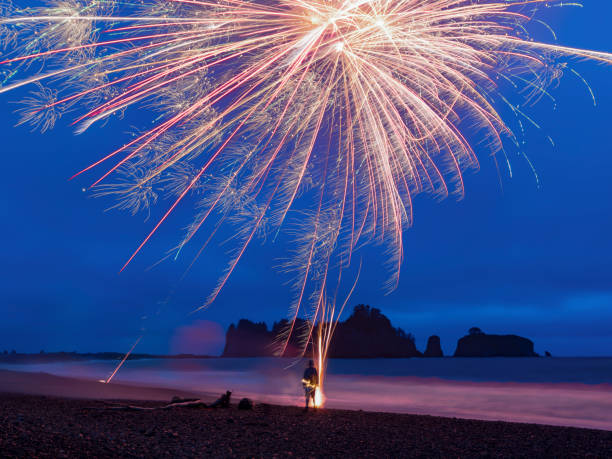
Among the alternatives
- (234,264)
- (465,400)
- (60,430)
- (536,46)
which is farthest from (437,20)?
(465,400)

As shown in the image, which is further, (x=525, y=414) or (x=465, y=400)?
(x=465, y=400)

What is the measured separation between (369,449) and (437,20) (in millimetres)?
8844

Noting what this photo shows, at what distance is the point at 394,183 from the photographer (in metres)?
11.5

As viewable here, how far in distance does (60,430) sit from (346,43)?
898 centimetres

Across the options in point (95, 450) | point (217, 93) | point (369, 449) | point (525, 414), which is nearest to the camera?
point (95, 450)

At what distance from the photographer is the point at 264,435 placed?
459 inches

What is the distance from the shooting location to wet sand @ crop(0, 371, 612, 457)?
833 cm

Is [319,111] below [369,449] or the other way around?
the other way around

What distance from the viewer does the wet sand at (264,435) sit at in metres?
8.33

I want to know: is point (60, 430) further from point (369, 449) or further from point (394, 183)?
point (394, 183)

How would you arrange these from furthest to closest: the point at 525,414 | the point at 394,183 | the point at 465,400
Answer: the point at 465,400 < the point at 525,414 < the point at 394,183

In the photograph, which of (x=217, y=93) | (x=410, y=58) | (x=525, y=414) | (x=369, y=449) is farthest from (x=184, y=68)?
(x=525, y=414)

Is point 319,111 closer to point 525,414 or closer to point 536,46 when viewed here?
point 536,46

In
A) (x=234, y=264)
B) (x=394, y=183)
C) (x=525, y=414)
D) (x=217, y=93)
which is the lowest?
(x=525, y=414)
